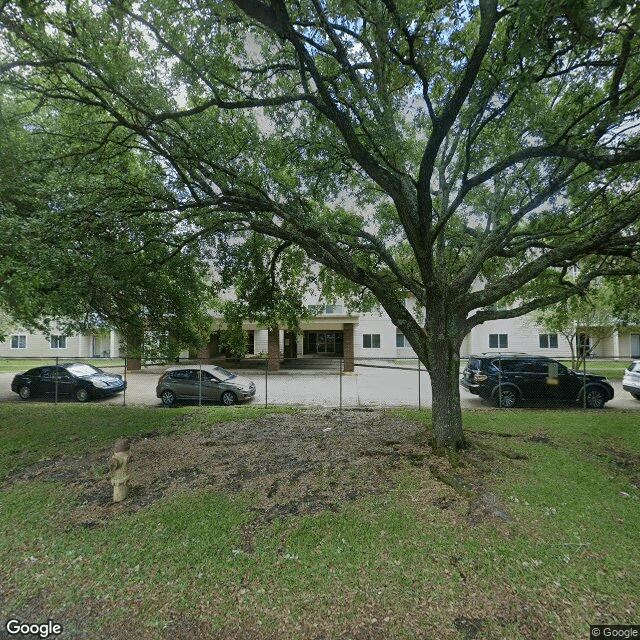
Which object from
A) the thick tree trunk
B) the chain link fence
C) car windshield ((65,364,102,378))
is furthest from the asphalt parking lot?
the thick tree trunk

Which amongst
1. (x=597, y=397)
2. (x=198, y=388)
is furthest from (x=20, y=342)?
(x=597, y=397)

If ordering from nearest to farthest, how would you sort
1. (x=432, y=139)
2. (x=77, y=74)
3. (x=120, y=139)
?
(x=432, y=139), (x=77, y=74), (x=120, y=139)

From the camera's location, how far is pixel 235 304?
30.9 ft

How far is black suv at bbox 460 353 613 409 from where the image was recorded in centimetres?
1137

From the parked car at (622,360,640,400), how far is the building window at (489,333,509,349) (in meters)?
17.0

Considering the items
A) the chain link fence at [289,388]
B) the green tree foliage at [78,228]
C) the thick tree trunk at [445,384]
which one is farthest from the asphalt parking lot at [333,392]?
the green tree foliage at [78,228]

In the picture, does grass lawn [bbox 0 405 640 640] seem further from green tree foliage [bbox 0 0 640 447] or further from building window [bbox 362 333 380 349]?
building window [bbox 362 333 380 349]

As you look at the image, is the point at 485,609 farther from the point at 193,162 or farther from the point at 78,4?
the point at 78,4

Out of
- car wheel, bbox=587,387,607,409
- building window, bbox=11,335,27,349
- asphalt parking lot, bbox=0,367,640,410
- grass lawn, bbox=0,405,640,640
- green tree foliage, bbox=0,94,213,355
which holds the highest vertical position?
green tree foliage, bbox=0,94,213,355

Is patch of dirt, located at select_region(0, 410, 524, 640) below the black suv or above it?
below

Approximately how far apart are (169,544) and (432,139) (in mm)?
5631

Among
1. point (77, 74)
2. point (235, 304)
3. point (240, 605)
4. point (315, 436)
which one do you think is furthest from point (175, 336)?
point (240, 605)

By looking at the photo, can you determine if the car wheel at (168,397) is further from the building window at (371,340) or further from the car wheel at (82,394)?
the building window at (371,340)

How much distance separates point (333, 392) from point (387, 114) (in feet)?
39.0
